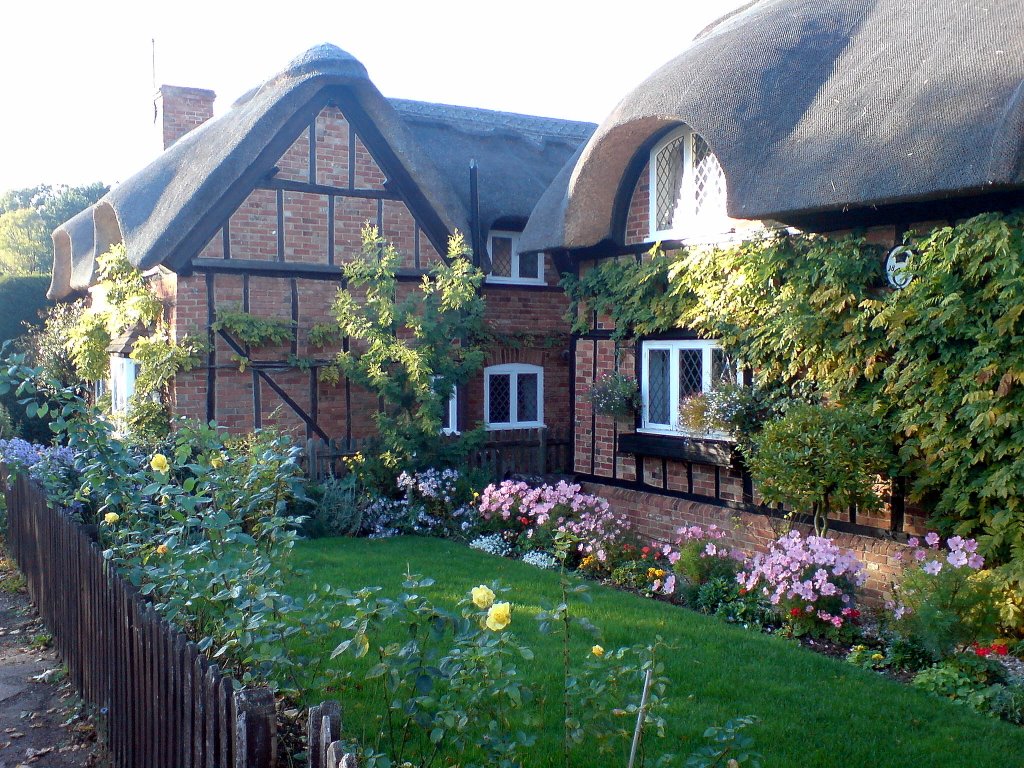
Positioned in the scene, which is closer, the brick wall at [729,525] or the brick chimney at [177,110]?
the brick wall at [729,525]

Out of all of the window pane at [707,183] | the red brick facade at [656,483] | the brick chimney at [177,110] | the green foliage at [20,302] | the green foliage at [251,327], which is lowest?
the red brick facade at [656,483]

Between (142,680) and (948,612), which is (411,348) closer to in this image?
(948,612)

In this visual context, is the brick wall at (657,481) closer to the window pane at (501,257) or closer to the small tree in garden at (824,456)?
the small tree in garden at (824,456)

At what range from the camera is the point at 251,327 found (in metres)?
11.5

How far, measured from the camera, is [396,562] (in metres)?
9.11

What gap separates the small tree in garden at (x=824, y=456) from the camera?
7.40 meters

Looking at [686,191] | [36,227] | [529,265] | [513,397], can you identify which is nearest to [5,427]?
[513,397]

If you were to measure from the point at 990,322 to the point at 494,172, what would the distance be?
341 inches

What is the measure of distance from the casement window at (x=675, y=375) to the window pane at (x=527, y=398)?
377 cm

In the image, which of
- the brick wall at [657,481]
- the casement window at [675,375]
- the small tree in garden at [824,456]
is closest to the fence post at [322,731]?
the small tree in garden at [824,456]

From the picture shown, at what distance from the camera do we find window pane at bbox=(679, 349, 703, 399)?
32.4 ft

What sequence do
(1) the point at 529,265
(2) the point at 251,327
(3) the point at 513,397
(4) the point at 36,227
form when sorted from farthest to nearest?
(4) the point at 36,227 → (1) the point at 529,265 → (3) the point at 513,397 → (2) the point at 251,327

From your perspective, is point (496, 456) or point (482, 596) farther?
point (496, 456)

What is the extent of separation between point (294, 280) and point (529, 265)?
3.66 metres
